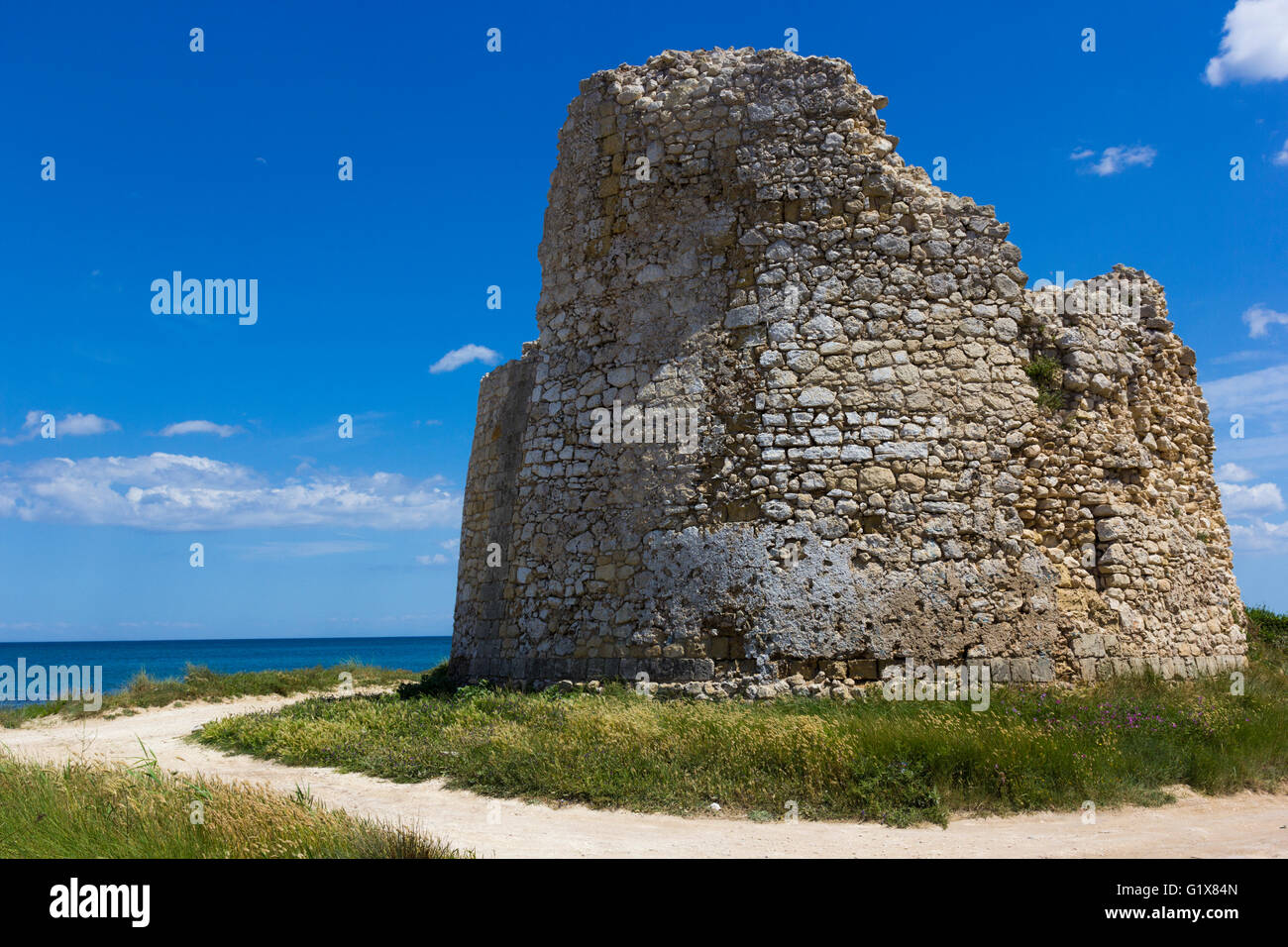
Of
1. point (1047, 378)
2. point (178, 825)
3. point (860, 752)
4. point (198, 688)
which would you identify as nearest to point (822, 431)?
point (1047, 378)

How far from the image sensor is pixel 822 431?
10.3 m

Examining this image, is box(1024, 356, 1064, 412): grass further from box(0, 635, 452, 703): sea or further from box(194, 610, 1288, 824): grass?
box(0, 635, 452, 703): sea

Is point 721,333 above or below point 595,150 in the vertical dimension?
below

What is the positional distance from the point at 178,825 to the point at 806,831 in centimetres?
435

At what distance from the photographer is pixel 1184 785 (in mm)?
7793

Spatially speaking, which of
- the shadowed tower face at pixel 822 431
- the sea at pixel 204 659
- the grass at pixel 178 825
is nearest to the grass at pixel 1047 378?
the shadowed tower face at pixel 822 431

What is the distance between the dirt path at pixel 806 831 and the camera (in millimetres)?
6008

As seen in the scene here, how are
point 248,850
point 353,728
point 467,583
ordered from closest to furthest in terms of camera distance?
point 248,850 → point 353,728 → point 467,583

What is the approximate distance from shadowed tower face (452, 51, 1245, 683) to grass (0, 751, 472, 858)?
4930 mm

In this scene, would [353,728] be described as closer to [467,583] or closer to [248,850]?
[467,583]

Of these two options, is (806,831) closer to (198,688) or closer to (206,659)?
(198,688)
